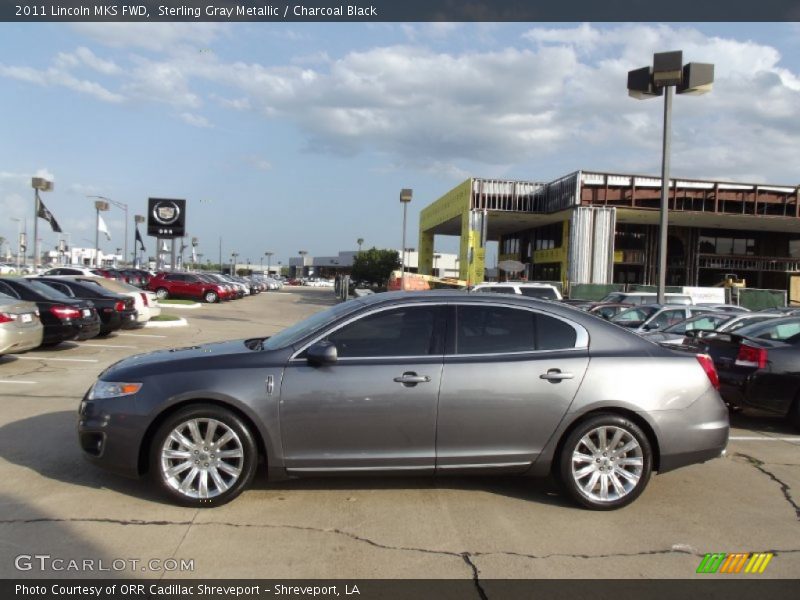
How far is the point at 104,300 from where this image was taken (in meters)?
14.5

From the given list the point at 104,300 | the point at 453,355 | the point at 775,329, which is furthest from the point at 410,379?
the point at 104,300

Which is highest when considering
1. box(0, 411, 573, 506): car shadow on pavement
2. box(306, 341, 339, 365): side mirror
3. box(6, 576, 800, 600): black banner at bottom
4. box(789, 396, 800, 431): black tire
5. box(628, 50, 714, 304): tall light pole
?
box(628, 50, 714, 304): tall light pole

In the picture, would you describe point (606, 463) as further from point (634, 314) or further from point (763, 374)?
point (634, 314)

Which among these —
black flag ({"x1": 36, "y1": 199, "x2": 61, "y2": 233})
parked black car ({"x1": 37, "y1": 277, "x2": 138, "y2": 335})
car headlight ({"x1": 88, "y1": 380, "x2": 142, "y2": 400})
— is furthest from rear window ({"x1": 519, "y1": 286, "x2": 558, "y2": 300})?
black flag ({"x1": 36, "y1": 199, "x2": 61, "y2": 233})

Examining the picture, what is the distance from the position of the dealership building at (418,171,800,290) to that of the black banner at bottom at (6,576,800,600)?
32050 millimetres

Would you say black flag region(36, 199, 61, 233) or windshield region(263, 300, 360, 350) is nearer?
windshield region(263, 300, 360, 350)

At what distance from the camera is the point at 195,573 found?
3.52m

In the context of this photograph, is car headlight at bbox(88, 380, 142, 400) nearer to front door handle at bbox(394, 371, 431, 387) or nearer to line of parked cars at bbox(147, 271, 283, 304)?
front door handle at bbox(394, 371, 431, 387)

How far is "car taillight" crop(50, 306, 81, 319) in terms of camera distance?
38.7 ft

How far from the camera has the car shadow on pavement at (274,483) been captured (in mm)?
4840

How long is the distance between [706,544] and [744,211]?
3932cm

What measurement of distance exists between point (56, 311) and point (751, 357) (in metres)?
11.7

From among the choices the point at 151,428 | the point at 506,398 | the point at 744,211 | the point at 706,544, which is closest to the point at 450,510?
the point at 506,398

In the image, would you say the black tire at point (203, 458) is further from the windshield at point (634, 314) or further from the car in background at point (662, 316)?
the windshield at point (634, 314)
